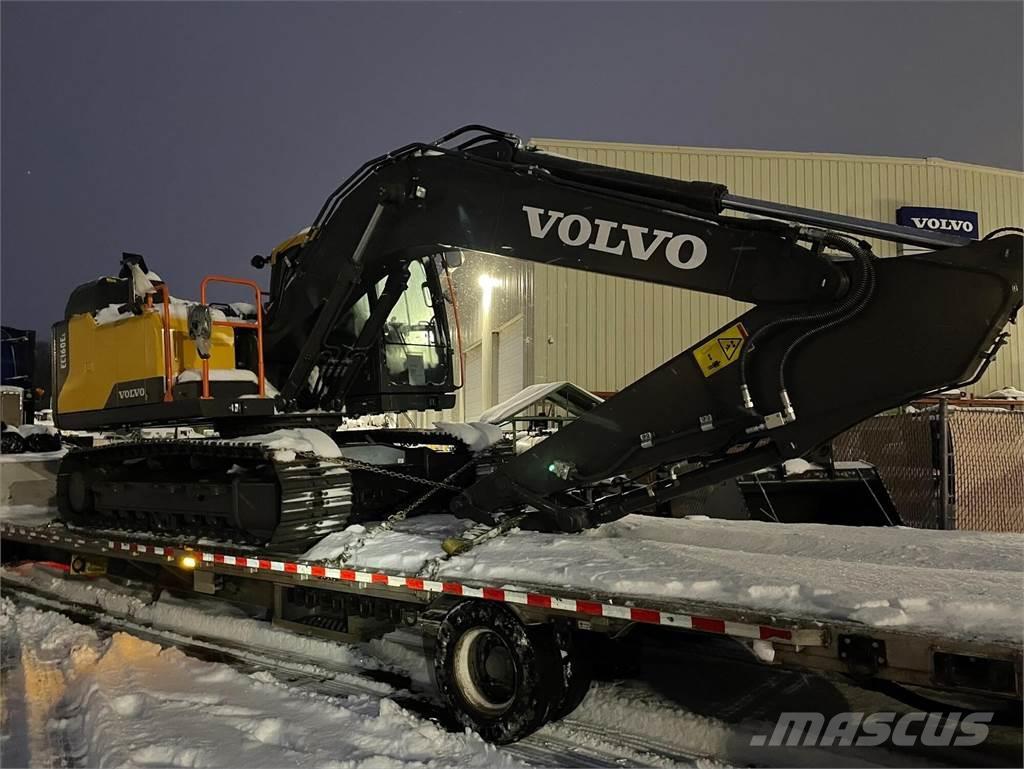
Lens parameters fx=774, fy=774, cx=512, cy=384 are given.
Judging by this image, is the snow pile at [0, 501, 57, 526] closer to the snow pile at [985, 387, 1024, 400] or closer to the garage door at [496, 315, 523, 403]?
the garage door at [496, 315, 523, 403]

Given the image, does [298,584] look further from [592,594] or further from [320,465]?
[592,594]

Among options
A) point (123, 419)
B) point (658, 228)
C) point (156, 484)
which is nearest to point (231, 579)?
point (156, 484)

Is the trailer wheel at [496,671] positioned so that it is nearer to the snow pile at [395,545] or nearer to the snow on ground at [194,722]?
the snow on ground at [194,722]

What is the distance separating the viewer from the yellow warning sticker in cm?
418

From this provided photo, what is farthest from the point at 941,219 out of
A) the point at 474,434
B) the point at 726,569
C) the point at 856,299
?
the point at 726,569

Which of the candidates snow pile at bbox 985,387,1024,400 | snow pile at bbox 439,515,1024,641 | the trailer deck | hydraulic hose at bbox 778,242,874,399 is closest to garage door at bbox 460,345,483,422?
snow pile at bbox 985,387,1024,400

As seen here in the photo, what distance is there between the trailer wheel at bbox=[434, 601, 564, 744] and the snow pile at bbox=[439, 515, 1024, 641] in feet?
0.81

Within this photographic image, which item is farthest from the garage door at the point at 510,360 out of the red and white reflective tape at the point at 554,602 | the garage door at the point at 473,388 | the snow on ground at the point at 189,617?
the red and white reflective tape at the point at 554,602

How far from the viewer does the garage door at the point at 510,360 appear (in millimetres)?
18172

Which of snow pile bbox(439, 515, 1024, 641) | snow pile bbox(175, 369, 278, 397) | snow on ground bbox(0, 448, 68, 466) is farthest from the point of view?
snow on ground bbox(0, 448, 68, 466)

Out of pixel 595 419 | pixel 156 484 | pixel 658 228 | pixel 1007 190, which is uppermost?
pixel 1007 190

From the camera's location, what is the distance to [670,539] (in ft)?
17.7

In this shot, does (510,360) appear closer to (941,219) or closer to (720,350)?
(941,219)

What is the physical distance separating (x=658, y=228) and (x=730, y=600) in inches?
79.8
